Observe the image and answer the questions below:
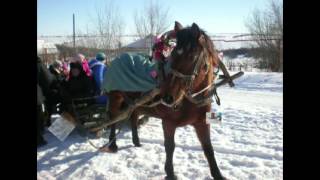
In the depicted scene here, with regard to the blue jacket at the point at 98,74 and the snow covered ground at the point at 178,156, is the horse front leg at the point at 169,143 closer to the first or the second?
the snow covered ground at the point at 178,156

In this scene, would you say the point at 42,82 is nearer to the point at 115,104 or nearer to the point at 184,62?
the point at 115,104

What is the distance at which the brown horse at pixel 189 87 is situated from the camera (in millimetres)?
3705

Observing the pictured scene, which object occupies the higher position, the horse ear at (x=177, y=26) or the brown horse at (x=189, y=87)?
the horse ear at (x=177, y=26)

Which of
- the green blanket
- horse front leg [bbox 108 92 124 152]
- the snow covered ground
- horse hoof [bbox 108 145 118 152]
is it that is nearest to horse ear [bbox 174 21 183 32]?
the green blanket

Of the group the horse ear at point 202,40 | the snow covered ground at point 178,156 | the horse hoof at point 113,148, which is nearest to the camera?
the horse ear at point 202,40

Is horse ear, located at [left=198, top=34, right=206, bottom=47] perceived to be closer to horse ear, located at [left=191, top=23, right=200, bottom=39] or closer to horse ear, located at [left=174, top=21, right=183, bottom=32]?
horse ear, located at [left=191, top=23, right=200, bottom=39]

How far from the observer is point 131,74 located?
213 inches

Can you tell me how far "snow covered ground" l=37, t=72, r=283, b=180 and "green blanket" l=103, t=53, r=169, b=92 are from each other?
1.11 m

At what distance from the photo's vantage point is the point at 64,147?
6.25 meters

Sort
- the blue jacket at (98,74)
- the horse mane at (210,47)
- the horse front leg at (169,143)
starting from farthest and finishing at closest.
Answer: the blue jacket at (98,74) → the horse front leg at (169,143) → the horse mane at (210,47)

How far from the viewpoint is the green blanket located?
5242 mm

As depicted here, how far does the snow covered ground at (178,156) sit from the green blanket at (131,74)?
1108 millimetres

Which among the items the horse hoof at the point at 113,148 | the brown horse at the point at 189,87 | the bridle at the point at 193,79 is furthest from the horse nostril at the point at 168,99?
the horse hoof at the point at 113,148
